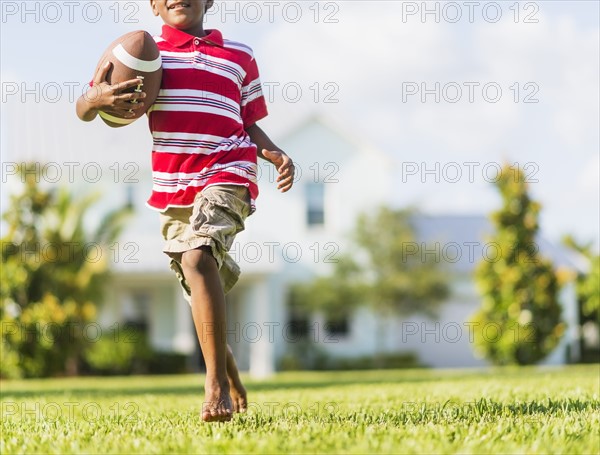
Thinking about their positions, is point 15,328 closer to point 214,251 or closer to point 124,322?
point 124,322

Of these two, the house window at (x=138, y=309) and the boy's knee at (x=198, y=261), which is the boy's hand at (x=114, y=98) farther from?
the house window at (x=138, y=309)

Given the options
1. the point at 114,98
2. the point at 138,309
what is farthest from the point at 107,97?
the point at 138,309

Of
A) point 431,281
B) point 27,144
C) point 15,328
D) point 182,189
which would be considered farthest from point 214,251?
point 27,144

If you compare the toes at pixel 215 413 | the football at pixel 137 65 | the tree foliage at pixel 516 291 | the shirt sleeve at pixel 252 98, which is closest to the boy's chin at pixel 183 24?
the football at pixel 137 65

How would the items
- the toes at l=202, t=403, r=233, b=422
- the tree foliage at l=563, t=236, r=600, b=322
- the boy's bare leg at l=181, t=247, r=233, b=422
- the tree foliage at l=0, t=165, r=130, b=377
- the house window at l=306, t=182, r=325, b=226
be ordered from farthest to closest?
the tree foliage at l=563, t=236, r=600, b=322
the house window at l=306, t=182, r=325, b=226
the tree foliage at l=0, t=165, r=130, b=377
the boy's bare leg at l=181, t=247, r=233, b=422
the toes at l=202, t=403, r=233, b=422

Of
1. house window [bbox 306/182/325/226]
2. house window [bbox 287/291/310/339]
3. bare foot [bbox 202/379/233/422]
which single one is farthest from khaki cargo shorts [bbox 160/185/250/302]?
house window [bbox 306/182/325/226]

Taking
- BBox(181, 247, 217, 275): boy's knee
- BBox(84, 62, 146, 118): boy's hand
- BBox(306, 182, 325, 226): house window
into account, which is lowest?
BBox(181, 247, 217, 275): boy's knee

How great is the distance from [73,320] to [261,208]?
7.58m

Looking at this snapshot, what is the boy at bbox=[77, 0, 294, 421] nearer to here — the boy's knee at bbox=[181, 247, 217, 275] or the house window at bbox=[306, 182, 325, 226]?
the boy's knee at bbox=[181, 247, 217, 275]

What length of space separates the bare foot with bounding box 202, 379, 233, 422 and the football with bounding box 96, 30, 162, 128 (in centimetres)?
136

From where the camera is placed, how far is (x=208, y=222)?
4.32 meters

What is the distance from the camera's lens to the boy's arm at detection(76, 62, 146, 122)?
4.32m

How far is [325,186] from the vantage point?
27.0 m

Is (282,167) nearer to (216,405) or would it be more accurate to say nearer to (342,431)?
(216,405)
